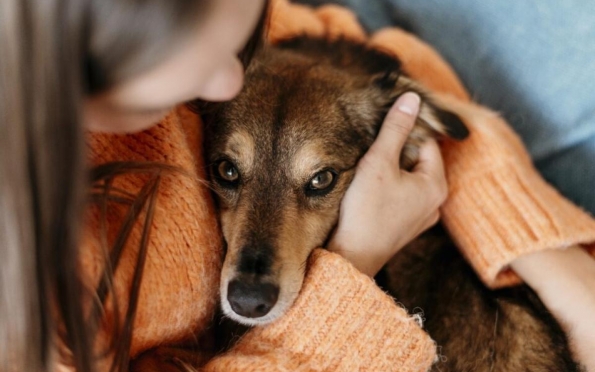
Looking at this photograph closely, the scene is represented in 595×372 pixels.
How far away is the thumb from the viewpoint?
1255mm

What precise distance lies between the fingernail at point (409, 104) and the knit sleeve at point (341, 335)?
445 millimetres

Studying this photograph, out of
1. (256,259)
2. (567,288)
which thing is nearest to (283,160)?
(256,259)

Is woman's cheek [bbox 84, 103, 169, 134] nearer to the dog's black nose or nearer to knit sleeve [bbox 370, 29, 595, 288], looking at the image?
the dog's black nose

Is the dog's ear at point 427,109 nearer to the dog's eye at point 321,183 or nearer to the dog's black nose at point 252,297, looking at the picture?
the dog's eye at point 321,183

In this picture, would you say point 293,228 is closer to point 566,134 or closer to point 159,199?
point 159,199

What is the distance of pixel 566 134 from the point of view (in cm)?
154

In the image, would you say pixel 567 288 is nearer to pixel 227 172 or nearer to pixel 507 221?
pixel 507 221

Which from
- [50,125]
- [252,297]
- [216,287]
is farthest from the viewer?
[216,287]

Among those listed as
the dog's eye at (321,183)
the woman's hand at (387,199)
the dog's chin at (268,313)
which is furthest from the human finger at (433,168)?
the dog's chin at (268,313)

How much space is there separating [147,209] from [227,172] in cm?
32

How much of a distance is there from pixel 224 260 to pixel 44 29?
2.29 ft

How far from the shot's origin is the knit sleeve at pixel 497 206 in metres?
1.27

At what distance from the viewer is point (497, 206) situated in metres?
1.31

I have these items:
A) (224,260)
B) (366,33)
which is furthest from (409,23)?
(224,260)
